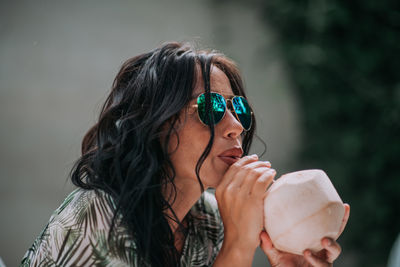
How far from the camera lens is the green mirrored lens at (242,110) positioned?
1808 millimetres

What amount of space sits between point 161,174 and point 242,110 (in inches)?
19.9

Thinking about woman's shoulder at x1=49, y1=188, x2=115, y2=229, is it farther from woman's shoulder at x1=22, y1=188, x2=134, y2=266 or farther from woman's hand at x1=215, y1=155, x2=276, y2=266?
woman's hand at x1=215, y1=155, x2=276, y2=266

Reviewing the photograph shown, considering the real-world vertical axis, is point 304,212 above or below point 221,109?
below

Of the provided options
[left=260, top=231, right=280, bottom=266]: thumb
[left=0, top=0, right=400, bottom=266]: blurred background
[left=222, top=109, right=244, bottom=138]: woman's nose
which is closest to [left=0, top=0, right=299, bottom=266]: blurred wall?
[left=0, top=0, right=400, bottom=266]: blurred background

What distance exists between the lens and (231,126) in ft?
5.64

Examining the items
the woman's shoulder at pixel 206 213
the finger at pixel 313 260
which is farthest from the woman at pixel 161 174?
the woman's shoulder at pixel 206 213

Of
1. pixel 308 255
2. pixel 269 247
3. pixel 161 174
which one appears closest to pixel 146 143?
pixel 161 174

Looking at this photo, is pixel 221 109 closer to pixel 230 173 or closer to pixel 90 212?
pixel 230 173

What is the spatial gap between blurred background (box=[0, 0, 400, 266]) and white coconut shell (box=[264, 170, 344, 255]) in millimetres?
2510

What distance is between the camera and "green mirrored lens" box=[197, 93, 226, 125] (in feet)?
5.47

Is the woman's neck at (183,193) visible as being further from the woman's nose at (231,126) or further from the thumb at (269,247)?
the thumb at (269,247)

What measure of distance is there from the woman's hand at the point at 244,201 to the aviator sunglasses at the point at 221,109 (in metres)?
0.22

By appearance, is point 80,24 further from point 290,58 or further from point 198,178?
point 198,178

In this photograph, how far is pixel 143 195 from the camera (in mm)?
1563
